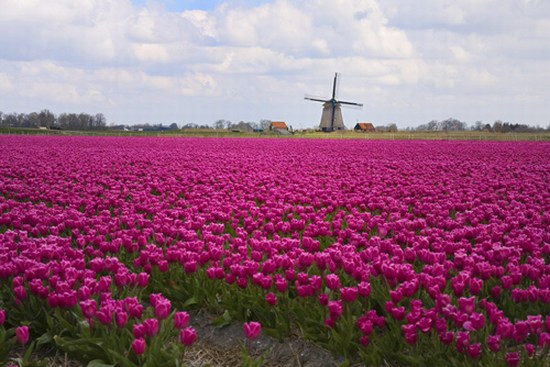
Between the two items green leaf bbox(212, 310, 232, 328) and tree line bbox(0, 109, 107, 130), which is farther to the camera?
tree line bbox(0, 109, 107, 130)

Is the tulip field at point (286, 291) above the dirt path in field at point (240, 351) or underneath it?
above

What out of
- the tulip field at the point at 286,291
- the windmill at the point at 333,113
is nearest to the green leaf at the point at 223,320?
the tulip field at the point at 286,291

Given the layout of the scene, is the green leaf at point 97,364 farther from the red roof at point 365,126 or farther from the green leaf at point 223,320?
the red roof at point 365,126

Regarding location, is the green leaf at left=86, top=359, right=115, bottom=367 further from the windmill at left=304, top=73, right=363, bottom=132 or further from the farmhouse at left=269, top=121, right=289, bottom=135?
the farmhouse at left=269, top=121, right=289, bottom=135

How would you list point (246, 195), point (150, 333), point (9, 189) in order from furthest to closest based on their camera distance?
1. point (9, 189)
2. point (246, 195)
3. point (150, 333)

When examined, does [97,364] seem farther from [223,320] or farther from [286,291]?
[286,291]

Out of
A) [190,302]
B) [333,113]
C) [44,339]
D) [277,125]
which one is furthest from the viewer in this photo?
[277,125]

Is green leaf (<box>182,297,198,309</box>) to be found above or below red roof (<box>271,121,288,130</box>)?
below

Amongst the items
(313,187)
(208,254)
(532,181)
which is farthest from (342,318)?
(532,181)

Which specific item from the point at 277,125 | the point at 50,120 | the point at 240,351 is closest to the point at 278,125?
the point at 277,125

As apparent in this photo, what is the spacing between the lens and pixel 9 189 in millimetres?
10070

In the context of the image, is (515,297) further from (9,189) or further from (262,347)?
(9,189)

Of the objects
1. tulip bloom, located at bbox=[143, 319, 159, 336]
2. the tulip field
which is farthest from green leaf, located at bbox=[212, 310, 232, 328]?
tulip bloom, located at bbox=[143, 319, 159, 336]

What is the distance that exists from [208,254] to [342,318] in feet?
5.57
